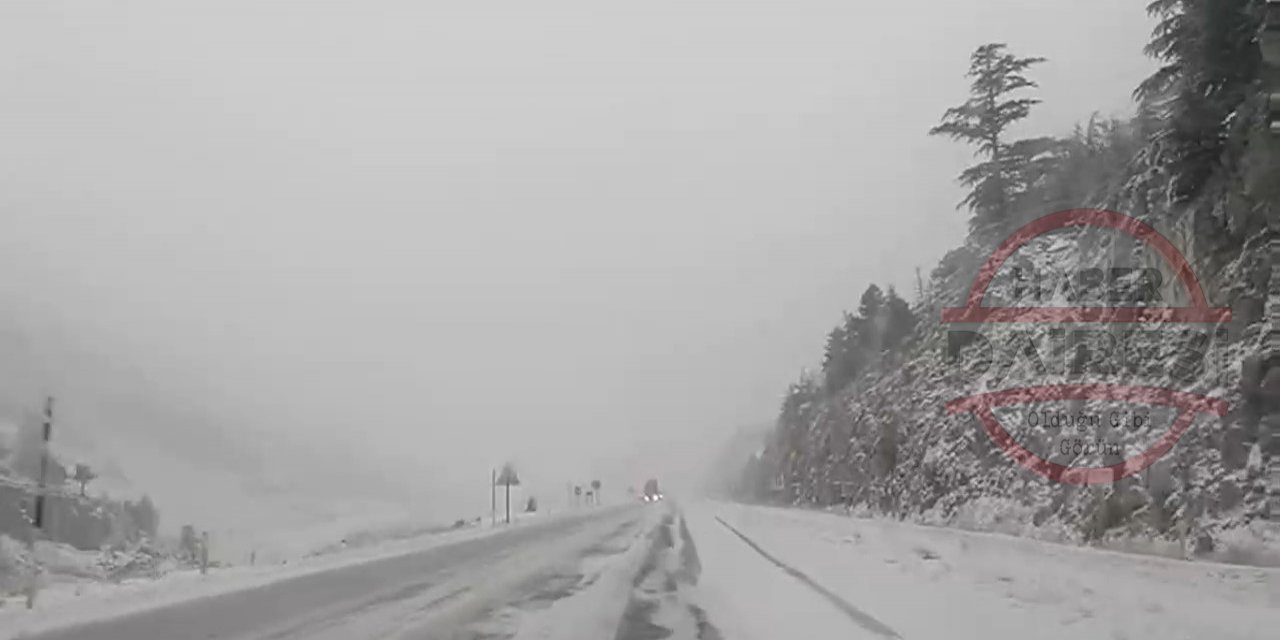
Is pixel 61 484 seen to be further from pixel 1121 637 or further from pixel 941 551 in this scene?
pixel 1121 637

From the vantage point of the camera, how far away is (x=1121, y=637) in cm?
826

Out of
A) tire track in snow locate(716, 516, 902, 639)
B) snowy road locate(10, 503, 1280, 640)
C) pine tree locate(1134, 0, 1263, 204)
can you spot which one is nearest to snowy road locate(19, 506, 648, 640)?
snowy road locate(10, 503, 1280, 640)

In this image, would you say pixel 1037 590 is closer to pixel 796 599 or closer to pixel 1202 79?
pixel 796 599

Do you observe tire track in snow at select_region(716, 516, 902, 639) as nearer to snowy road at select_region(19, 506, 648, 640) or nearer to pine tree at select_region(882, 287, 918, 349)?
snowy road at select_region(19, 506, 648, 640)

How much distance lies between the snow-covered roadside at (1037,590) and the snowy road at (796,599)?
2 cm

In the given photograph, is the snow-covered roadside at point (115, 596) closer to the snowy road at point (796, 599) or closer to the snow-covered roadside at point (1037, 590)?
the snowy road at point (796, 599)

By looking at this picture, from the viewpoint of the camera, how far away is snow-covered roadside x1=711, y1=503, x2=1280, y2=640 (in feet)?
24.7

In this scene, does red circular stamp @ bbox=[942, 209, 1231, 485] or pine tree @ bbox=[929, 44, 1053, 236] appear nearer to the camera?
red circular stamp @ bbox=[942, 209, 1231, 485]

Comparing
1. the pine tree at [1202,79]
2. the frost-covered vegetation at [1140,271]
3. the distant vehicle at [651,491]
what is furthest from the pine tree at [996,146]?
the distant vehicle at [651,491]

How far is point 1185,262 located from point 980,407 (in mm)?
13209

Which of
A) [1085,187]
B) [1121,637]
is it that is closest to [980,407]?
[1085,187]

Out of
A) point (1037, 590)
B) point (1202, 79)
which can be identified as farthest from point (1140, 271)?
point (1037, 590)

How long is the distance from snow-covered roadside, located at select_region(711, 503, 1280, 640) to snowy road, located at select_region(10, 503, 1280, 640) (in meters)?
0.02

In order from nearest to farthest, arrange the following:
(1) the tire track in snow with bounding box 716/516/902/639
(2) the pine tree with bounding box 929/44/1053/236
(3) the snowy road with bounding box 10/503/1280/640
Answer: (3) the snowy road with bounding box 10/503/1280/640
(1) the tire track in snow with bounding box 716/516/902/639
(2) the pine tree with bounding box 929/44/1053/236
